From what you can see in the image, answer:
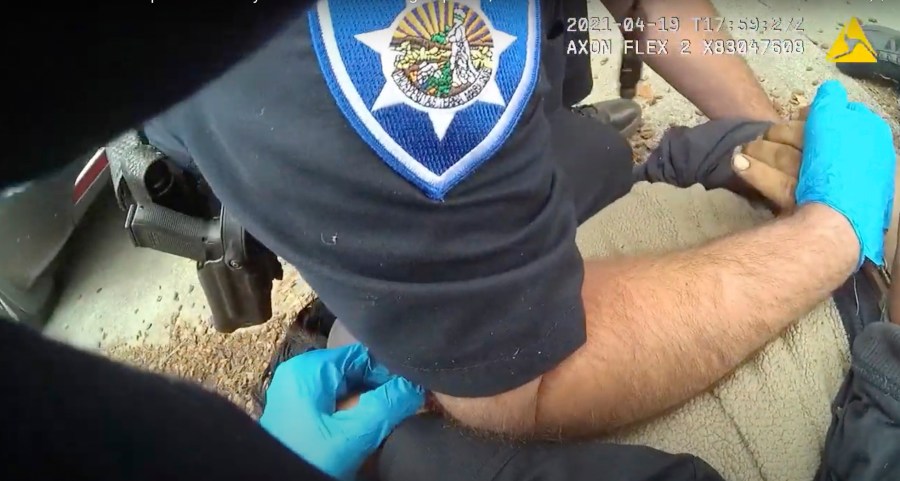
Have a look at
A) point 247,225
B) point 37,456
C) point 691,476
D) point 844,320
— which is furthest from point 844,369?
point 37,456

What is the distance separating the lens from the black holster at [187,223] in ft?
2.24

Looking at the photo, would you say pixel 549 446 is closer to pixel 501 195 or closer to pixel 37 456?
pixel 501 195

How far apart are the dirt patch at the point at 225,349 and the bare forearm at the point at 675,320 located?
53cm

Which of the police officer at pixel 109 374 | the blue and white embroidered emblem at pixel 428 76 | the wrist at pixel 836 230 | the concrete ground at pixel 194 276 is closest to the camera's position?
the police officer at pixel 109 374

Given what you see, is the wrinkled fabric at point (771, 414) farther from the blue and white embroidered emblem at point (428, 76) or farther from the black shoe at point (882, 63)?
the black shoe at point (882, 63)

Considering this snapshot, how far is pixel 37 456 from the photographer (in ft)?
0.67

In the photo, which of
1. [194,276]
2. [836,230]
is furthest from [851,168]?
[194,276]

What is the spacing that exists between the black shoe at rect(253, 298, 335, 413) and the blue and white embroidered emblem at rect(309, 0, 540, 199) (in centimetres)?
46

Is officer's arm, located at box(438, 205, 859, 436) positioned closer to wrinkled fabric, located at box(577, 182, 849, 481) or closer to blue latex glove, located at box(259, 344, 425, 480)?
wrinkled fabric, located at box(577, 182, 849, 481)

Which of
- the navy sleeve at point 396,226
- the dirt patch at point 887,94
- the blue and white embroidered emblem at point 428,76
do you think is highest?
the blue and white embroidered emblem at point 428,76

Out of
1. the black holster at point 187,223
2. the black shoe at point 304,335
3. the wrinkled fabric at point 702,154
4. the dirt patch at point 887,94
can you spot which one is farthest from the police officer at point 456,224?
the dirt patch at point 887,94

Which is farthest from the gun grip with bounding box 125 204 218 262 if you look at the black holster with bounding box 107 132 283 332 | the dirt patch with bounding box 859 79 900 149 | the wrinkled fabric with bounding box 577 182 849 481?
the dirt patch with bounding box 859 79 900 149

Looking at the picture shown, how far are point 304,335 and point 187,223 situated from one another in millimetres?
213

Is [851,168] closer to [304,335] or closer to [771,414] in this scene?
[771,414]
